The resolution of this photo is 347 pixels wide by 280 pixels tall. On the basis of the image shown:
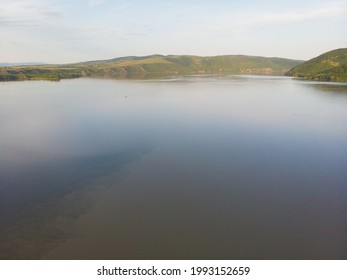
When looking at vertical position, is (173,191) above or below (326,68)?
below

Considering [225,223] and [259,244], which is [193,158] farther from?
[259,244]

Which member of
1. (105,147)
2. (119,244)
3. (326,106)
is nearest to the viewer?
(119,244)

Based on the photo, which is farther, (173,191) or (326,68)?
(326,68)

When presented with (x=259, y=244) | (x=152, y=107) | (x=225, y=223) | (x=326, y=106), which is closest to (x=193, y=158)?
(x=225, y=223)

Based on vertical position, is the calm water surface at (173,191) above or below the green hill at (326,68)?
below

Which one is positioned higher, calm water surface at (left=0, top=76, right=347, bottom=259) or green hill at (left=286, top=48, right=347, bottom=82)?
green hill at (left=286, top=48, right=347, bottom=82)
